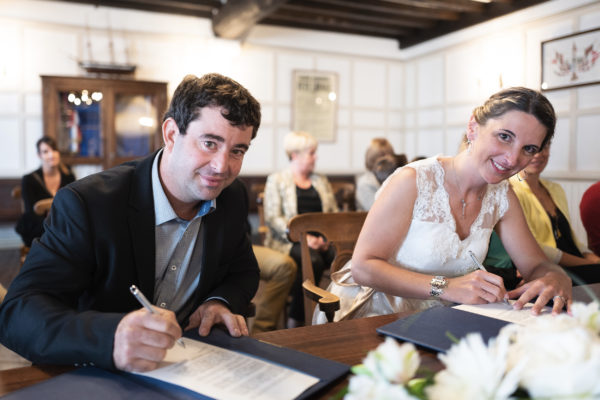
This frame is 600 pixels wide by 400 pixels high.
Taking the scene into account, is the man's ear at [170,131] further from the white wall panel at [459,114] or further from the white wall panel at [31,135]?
the white wall panel at [459,114]

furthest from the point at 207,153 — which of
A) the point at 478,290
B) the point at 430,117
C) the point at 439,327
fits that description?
the point at 430,117

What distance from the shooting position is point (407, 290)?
4.99 ft

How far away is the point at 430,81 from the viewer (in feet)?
25.5

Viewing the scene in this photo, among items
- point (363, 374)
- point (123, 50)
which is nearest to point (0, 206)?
point (123, 50)

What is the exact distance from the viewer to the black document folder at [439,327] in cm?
Result: 98

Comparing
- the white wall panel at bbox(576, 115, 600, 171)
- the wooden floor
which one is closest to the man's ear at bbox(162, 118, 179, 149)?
the wooden floor

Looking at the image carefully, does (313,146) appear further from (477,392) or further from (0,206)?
(0,206)

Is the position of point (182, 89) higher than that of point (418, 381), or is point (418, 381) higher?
point (182, 89)

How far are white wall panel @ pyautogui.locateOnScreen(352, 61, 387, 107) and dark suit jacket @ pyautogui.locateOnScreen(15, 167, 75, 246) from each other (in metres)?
4.82

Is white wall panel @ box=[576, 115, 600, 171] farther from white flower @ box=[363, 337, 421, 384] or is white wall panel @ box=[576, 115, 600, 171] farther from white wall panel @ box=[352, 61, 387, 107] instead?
white flower @ box=[363, 337, 421, 384]

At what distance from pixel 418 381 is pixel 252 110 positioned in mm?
897

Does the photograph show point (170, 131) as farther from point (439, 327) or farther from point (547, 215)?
point (547, 215)

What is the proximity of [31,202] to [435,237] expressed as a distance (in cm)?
380

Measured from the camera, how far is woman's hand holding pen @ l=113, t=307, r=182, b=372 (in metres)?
0.82
